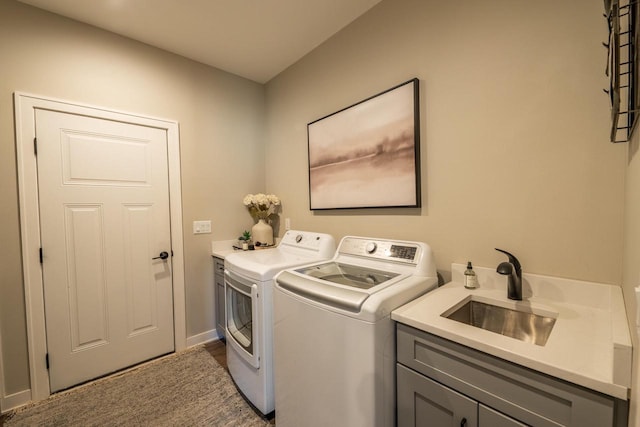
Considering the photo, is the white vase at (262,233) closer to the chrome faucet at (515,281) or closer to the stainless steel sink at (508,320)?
the stainless steel sink at (508,320)

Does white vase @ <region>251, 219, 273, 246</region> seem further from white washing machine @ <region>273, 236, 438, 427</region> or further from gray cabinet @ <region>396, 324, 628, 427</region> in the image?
gray cabinet @ <region>396, 324, 628, 427</region>

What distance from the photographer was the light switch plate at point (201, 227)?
252 centimetres

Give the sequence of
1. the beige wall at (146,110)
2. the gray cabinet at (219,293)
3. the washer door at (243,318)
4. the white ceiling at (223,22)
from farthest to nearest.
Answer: the gray cabinet at (219,293), the white ceiling at (223,22), the beige wall at (146,110), the washer door at (243,318)

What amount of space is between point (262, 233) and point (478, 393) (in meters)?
2.19

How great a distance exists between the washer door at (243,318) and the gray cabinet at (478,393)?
91 cm

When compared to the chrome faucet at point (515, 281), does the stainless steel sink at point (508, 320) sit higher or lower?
lower

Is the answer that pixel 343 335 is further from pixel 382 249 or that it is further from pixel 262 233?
pixel 262 233

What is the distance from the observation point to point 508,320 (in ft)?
3.92

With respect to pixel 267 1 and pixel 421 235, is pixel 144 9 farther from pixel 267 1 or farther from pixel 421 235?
pixel 421 235

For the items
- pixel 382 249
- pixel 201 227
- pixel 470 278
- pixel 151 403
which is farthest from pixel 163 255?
pixel 470 278

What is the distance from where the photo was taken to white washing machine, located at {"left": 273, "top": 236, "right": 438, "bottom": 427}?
3.40 ft

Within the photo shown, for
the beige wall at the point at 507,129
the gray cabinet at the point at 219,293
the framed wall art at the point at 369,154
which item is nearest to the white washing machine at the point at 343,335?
the beige wall at the point at 507,129

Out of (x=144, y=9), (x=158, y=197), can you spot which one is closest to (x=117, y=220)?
(x=158, y=197)

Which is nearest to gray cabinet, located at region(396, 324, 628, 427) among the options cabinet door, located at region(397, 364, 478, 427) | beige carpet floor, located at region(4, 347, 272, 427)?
cabinet door, located at region(397, 364, 478, 427)
